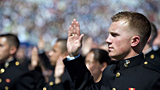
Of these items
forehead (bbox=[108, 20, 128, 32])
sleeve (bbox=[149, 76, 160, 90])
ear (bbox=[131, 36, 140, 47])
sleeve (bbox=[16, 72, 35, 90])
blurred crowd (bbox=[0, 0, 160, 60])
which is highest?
forehead (bbox=[108, 20, 128, 32])

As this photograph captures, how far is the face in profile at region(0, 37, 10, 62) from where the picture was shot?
520 centimetres

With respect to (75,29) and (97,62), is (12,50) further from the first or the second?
(75,29)

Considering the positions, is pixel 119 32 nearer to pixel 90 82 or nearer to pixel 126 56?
pixel 126 56

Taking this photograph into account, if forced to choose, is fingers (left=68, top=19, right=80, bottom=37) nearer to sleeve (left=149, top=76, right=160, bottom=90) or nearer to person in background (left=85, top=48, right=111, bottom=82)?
sleeve (left=149, top=76, right=160, bottom=90)

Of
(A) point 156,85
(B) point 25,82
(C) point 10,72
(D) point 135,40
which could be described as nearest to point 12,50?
(C) point 10,72

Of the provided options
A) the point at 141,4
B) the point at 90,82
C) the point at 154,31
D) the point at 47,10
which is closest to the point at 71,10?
the point at 47,10

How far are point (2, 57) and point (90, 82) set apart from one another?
115 inches

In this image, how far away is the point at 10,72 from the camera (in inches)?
199

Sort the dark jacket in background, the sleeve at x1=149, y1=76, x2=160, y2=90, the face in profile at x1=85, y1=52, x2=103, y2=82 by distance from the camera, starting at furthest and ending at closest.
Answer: the face in profile at x1=85, y1=52, x2=103, y2=82 → the dark jacket in background → the sleeve at x1=149, y1=76, x2=160, y2=90

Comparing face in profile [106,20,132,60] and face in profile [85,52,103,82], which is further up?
face in profile [106,20,132,60]

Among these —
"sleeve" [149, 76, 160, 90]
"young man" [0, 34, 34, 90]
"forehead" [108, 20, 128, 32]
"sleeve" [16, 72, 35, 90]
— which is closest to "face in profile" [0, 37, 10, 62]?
"young man" [0, 34, 34, 90]

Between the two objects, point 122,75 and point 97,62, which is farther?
point 97,62

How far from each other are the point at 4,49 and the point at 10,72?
0.55 metres

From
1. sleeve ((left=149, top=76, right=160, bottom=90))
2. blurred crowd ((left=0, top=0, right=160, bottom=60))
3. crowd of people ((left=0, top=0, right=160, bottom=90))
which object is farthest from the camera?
blurred crowd ((left=0, top=0, right=160, bottom=60))
